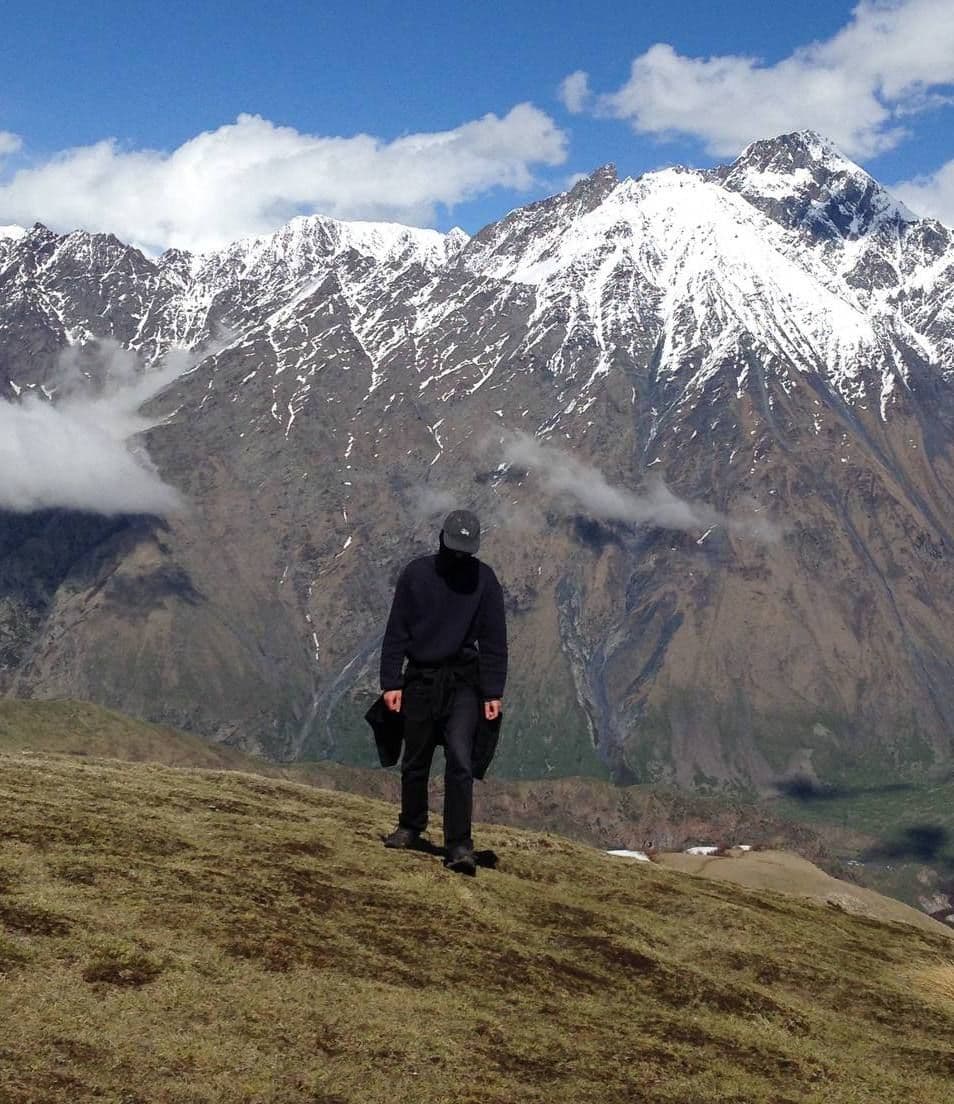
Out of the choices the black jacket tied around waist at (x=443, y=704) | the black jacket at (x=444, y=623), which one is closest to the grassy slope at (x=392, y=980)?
the black jacket tied around waist at (x=443, y=704)

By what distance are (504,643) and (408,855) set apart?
13.9 feet

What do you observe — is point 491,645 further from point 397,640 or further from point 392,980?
point 392,980

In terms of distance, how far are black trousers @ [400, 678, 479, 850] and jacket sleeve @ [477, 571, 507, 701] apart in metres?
0.35

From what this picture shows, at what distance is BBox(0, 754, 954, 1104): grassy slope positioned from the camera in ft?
38.4

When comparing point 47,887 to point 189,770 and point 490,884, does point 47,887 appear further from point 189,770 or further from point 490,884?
point 189,770

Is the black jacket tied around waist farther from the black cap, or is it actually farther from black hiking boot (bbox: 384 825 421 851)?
the black cap

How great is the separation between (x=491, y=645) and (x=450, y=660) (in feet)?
2.50

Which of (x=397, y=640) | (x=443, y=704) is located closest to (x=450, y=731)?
(x=443, y=704)

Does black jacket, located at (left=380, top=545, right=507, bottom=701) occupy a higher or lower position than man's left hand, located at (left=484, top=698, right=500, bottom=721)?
higher

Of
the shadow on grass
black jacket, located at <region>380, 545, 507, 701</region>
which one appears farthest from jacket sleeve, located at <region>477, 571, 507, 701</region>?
the shadow on grass

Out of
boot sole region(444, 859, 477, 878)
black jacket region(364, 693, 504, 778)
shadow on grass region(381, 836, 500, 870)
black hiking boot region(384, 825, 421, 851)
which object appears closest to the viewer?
boot sole region(444, 859, 477, 878)

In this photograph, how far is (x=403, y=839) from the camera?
22359 millimetres

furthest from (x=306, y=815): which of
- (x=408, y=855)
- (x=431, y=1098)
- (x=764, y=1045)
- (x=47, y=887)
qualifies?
(x=431, y=1098)

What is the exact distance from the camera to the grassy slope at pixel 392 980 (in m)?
11.7
